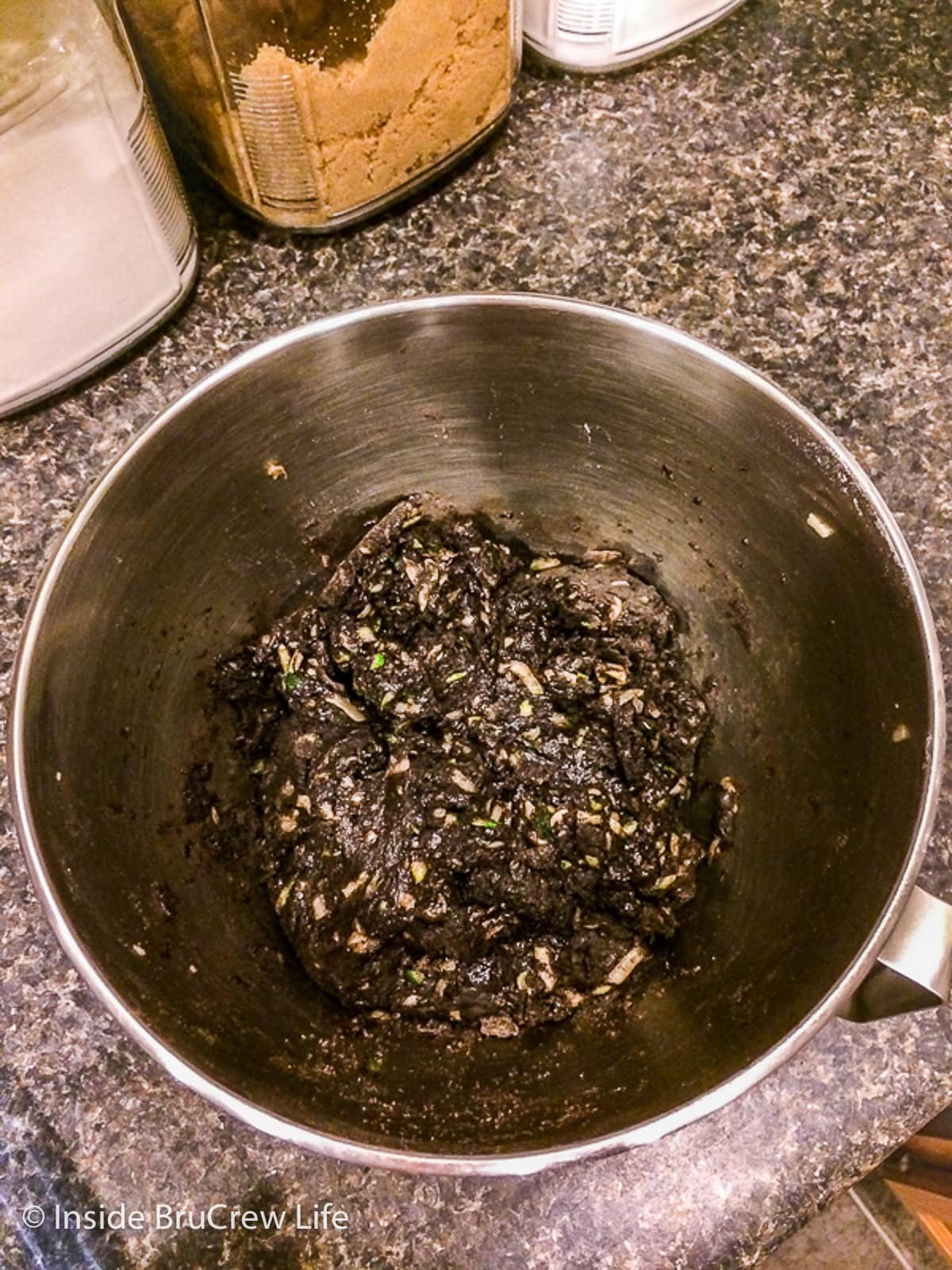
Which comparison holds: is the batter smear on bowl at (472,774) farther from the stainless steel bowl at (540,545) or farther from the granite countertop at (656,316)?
the granite countertop at (656,316)

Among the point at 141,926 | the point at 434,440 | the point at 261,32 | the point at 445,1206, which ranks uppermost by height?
the point at 261,32

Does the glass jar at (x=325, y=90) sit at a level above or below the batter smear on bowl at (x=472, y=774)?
above

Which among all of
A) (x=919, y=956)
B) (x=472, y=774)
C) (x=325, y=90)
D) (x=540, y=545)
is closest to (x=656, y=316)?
(x=540, y=545)

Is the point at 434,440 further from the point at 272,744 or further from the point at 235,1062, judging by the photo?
the point at 235,1062

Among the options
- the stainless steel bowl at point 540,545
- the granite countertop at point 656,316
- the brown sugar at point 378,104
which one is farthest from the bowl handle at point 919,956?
the brown sugar at point 378,104

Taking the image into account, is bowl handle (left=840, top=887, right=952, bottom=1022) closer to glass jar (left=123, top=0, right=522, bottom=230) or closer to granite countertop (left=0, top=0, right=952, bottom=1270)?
granite countertop (left=0, top=0, right=952, bottom=1270)

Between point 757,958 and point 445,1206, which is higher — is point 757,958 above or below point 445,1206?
above

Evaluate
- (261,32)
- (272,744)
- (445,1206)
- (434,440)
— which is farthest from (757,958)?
(261,32)
